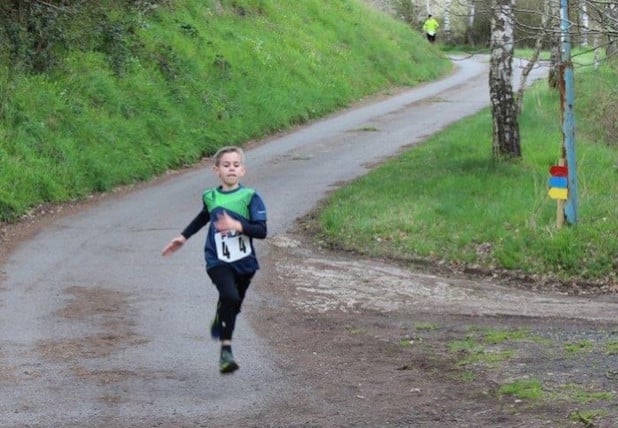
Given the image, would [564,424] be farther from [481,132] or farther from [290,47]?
[290,47]

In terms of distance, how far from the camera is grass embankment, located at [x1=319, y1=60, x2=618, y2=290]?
42.9 feet

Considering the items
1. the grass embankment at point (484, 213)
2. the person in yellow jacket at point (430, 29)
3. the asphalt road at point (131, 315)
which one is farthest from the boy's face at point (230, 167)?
the person in yellow jacket at point (430, 29)

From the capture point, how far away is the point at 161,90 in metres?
22.6

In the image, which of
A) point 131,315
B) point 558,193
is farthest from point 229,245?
point 558,193

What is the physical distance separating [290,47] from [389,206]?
16360 millimetres

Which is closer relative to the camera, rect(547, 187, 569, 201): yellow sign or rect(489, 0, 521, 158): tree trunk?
rect(547, 187, 569, 201): yellow sign

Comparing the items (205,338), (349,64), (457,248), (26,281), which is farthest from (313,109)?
(205,338)

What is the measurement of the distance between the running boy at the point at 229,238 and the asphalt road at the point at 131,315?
52 cm

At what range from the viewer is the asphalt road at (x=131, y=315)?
24.6 ft

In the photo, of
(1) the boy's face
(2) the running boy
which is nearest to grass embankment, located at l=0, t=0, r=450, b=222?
(2) the running boy

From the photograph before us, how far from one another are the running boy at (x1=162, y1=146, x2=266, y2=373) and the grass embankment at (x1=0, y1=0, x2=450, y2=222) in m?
8.25

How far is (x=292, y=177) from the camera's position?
19281 mm

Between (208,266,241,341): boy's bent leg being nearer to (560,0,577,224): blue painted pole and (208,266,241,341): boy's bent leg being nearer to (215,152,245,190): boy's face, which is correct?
(215,152,245,190): boy's face

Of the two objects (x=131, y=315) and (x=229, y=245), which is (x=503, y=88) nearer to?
(x=131, y=315)
